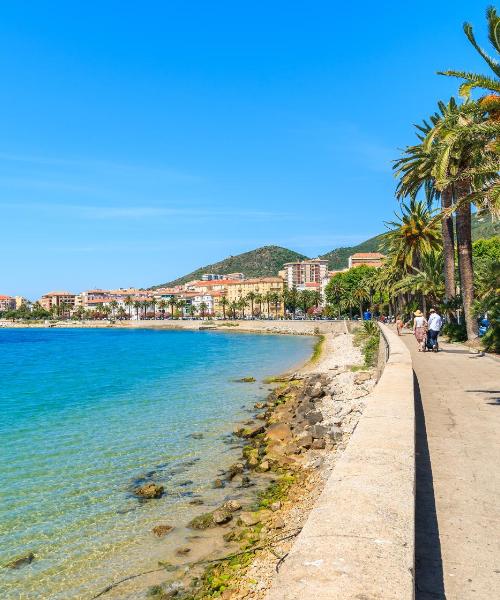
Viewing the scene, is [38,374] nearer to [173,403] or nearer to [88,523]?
[173,403]

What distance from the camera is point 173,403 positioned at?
74.6ft

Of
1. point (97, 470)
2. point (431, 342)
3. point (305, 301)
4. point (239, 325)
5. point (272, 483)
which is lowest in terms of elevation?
point (239, 325)

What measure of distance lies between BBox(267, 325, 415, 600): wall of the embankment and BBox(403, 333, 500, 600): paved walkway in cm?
46

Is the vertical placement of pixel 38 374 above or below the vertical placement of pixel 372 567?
below

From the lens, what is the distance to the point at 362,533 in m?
3.35

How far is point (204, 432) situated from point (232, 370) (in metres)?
20.6

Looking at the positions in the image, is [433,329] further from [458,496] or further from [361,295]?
[361,295]

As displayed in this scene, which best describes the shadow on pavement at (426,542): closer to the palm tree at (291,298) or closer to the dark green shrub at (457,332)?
the dark green shrub at (457,332)

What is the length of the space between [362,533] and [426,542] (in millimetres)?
1149

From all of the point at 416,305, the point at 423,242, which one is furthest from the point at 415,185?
the point at 416,305

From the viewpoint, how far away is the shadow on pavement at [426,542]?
3488mm

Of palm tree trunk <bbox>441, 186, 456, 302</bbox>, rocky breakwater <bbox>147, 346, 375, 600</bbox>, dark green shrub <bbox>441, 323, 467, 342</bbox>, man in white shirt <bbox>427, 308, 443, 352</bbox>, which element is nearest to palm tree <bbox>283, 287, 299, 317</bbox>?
palm tree trunk <bbox>441, 186, 456, 302</bbox>

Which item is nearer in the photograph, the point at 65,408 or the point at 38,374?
the point at 65,408

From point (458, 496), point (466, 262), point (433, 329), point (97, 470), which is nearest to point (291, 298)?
point (466, 262)
